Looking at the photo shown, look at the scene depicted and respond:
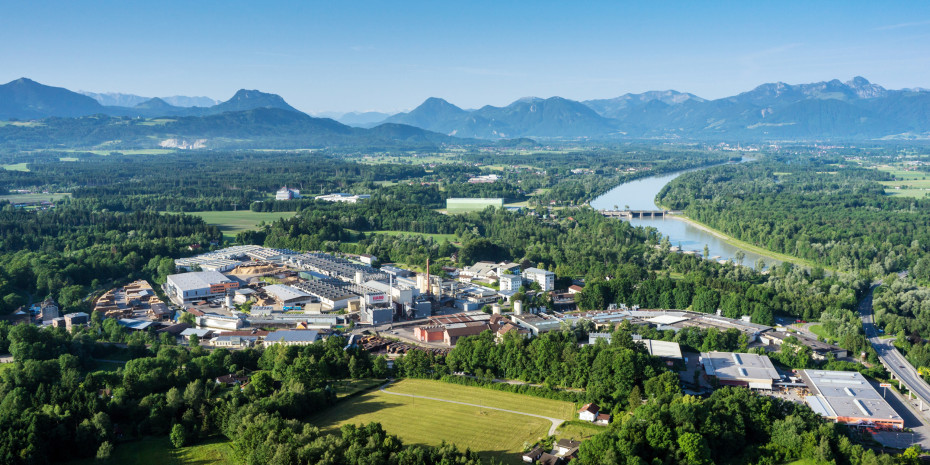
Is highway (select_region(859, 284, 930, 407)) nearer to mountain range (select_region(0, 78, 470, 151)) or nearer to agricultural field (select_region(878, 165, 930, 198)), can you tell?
agricultural field (select_region(878, 165, 930, 198))

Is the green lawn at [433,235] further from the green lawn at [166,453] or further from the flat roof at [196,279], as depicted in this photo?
the green lawn at [166,453]

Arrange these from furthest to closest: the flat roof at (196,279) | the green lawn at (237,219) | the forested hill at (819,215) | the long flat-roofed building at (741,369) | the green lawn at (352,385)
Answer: the green lawn at (237,219) < the forested hill at (819,215) < the flat roof at (196,279) < the long flat-roofed building at (741,369) < the green lawn at (352,385)

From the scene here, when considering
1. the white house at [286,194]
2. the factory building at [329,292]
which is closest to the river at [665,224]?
the factory building at [329,292]

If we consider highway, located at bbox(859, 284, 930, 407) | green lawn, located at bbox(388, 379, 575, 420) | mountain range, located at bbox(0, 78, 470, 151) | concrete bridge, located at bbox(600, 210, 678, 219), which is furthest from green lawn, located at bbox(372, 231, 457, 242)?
mountain range, located at bbox(0, 78, 470, 151)

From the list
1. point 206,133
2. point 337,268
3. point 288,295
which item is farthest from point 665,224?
point 206,133

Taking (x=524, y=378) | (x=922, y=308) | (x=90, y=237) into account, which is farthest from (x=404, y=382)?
(x=90, y=237)

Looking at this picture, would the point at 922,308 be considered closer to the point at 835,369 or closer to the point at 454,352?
the point at 835,369
